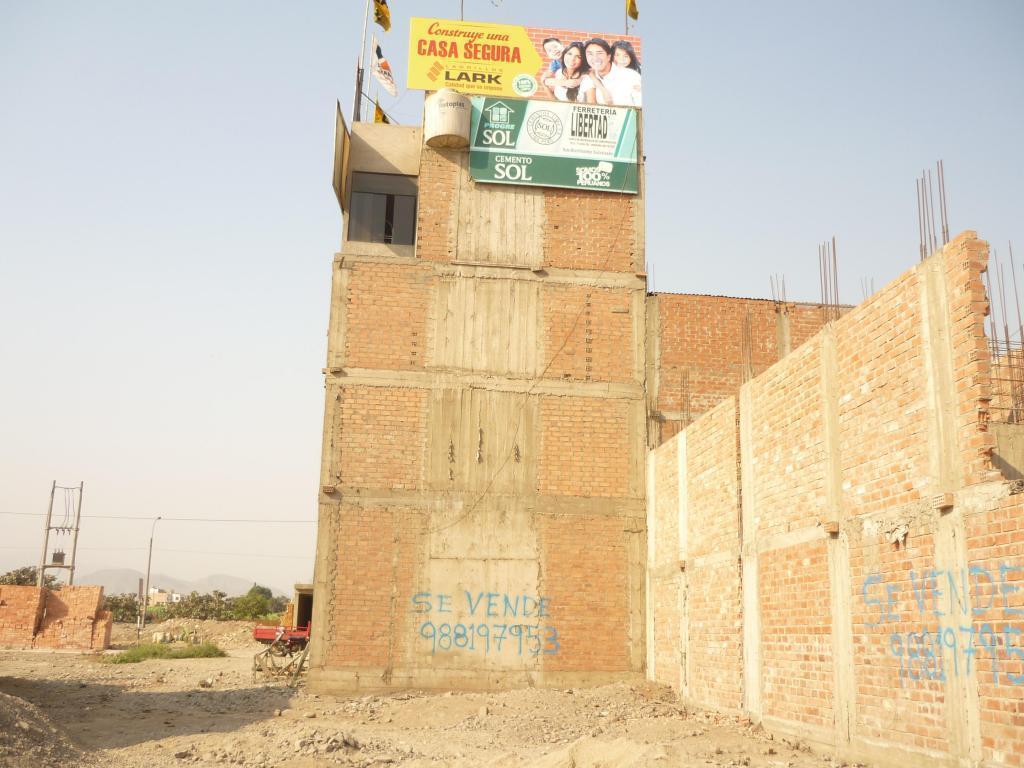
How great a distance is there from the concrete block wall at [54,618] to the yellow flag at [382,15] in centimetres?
2253

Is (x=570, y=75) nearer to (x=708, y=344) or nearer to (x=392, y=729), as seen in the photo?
(x=708, y=344)

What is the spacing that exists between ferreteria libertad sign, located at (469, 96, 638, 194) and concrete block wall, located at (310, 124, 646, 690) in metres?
0.33

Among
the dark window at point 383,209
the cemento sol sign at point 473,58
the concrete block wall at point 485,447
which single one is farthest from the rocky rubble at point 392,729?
the cemento sol sign at point 473,58

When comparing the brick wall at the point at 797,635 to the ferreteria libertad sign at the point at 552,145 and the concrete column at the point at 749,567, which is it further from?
the ferreteria libertad sign at the point at 552,145

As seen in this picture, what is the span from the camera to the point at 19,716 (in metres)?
10.3

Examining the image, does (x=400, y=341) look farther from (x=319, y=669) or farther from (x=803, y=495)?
(x=803, y=495)

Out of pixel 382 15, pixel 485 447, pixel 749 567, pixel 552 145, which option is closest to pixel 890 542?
pixel 749 567

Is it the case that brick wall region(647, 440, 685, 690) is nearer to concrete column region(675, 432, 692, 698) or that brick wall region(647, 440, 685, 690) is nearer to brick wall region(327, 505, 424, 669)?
concrete column region(675, 432, 692, 698)

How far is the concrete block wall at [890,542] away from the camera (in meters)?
7.09

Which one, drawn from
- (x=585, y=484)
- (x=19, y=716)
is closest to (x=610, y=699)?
(x=585, y=484)

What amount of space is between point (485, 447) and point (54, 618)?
76.4 feet

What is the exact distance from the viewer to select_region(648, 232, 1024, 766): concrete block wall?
23.3 ft

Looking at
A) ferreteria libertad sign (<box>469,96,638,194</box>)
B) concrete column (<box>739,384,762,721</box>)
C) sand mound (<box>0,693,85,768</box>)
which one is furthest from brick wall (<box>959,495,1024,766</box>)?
ferreteria libertad sign (<box>469,96,638,194</box>)

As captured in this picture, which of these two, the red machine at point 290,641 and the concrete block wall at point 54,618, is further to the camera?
the concrete block wall at point 54,618
